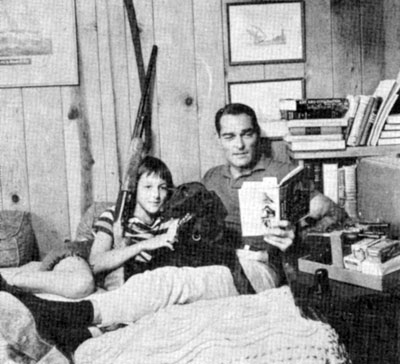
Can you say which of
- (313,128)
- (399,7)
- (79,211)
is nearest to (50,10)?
(79,211)

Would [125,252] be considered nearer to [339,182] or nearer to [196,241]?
[196,241]

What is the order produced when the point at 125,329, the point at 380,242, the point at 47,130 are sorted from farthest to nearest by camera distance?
the point at 47,130
the point at 380,242
the point at 125,329

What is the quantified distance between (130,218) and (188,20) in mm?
966

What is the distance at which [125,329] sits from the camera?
5.92ft

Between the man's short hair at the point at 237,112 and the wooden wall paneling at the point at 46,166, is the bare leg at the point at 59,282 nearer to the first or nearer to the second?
the wooden wall paneling at the point at 46,166

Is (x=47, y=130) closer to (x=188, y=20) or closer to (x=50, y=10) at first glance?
(x=50, y=10)

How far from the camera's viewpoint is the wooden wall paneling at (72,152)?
9.21 feet

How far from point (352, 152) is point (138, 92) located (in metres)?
0.98

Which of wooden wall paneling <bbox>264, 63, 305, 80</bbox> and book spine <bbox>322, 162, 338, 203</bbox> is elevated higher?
wooden wall paneling <bbox>264, 63, 305, 80</bbox>

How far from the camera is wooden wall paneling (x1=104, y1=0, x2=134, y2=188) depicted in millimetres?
2779

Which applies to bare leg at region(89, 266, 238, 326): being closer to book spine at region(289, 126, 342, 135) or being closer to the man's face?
the man's face

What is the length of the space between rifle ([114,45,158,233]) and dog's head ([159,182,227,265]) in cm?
16

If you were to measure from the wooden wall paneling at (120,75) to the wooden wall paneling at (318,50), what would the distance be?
836 mm

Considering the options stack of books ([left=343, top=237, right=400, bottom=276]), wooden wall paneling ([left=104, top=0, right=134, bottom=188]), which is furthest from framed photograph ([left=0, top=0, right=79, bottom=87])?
stack of books ([left=343, top=237, right=400, bottom=276])
